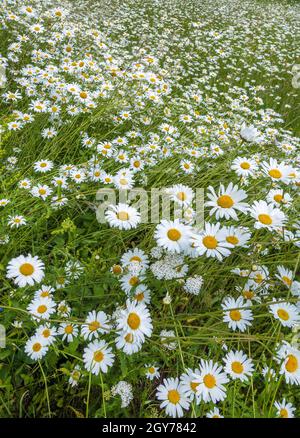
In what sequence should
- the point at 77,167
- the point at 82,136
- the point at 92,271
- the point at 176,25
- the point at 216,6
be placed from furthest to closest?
1. the point at 216,6
2. the point at 176,25
3. the point at 82,136
4. the point at 77,167
5. the point at 92,271

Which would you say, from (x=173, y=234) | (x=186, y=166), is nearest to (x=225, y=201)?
(x=173, y=234)

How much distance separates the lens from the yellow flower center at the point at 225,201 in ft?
4.25

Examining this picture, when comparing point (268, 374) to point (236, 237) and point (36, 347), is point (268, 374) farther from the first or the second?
point (36, 347)

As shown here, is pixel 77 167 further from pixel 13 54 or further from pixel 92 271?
pixel 13 54

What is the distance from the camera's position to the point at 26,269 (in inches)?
53.1

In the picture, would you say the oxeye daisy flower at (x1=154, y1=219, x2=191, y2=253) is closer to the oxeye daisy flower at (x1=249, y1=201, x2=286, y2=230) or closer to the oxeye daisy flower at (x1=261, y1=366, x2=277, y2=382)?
the oxeye daisy flower at (x1=249, y1=201, x2=286, y2=230)

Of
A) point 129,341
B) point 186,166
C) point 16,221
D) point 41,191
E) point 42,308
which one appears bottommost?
point 129,341

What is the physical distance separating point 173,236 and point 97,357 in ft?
1.67

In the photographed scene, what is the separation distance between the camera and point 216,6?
9320 mm

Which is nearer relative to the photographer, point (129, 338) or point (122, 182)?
point (129, 338)

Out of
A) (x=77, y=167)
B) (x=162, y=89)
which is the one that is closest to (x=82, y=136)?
(x=77, y=167)

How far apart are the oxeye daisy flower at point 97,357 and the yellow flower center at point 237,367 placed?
45 centimetres
